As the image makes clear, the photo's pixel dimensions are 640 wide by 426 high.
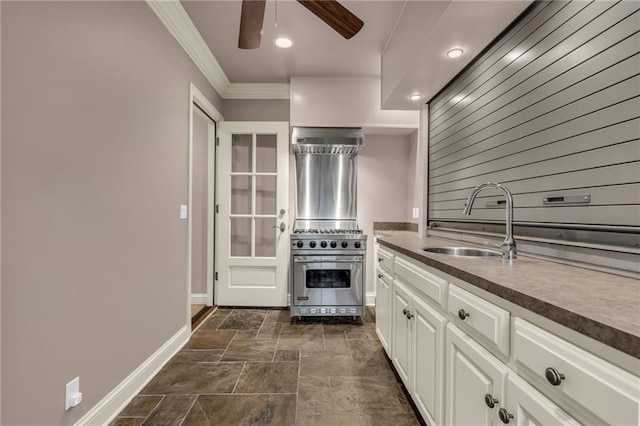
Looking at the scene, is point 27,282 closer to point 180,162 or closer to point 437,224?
point 180,162

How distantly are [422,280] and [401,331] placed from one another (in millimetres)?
521

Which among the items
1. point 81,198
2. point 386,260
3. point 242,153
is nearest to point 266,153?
point 242,153

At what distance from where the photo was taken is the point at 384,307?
7.30 feet

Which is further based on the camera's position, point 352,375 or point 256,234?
point 256,234

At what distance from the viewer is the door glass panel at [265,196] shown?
11.6 ft

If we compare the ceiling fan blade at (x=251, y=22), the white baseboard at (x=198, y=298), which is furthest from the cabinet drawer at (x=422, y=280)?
the white baseboard at (x=198, y=298)

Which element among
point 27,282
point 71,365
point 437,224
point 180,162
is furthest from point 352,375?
point 180,162

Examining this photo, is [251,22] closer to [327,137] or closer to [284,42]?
[284,42]

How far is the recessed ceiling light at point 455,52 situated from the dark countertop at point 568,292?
1361 mm

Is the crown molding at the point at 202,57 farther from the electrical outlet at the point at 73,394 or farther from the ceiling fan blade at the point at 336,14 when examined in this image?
the electrical outlet at the point at 73,394

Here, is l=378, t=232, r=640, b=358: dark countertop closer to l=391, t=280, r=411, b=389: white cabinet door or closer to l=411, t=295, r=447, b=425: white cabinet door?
l=411, t=295, r=447, b=425: white cabinet door

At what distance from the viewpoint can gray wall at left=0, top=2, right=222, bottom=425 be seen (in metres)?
1.09

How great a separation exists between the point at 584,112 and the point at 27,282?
229 cm

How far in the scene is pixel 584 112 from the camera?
120 cm
